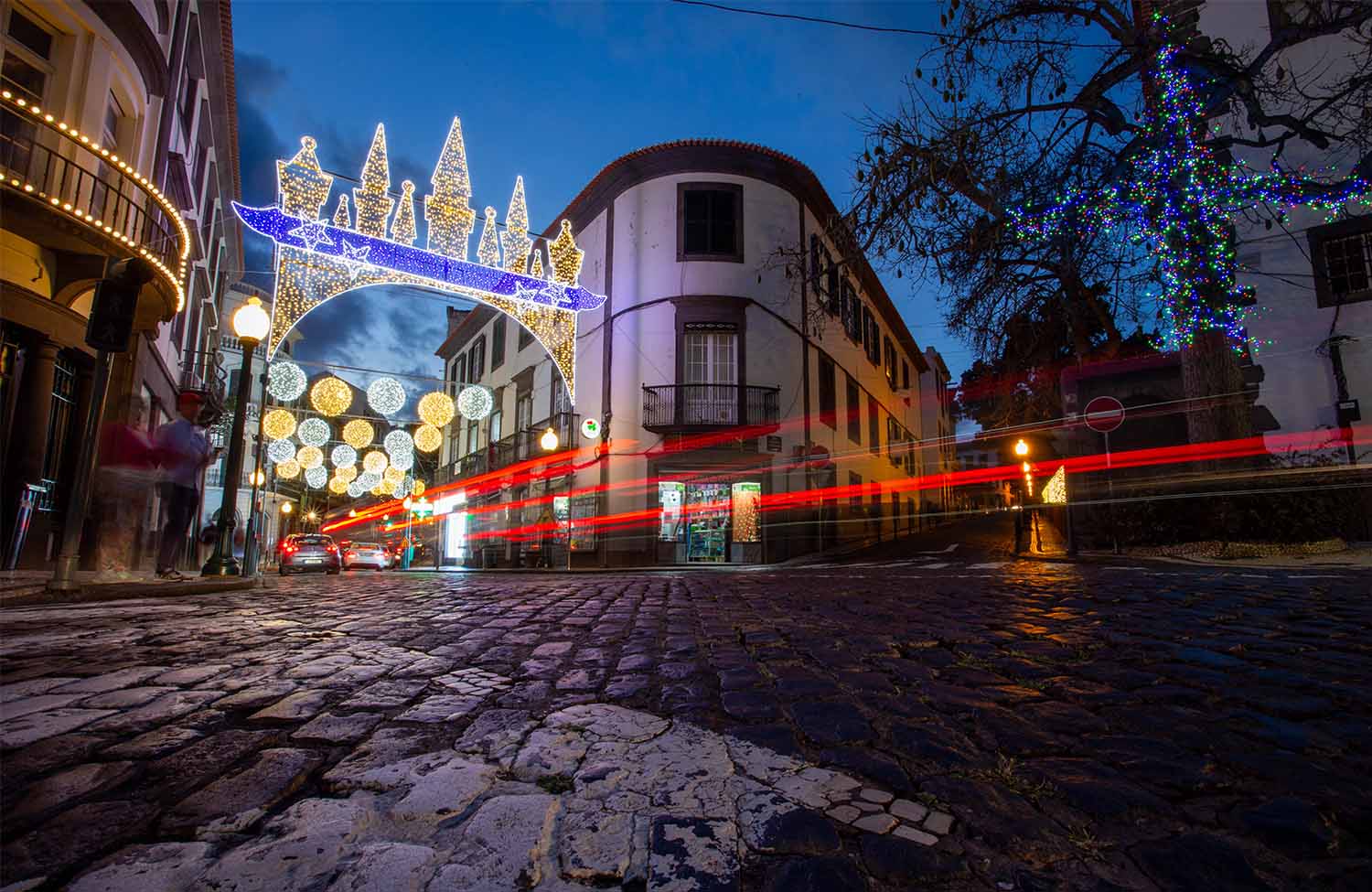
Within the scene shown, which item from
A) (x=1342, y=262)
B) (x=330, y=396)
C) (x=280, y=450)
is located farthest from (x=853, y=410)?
(x=280, y=450)

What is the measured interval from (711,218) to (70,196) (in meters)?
14.2

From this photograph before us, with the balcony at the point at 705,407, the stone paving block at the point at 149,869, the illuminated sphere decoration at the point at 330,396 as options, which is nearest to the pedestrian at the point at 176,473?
the illuminated sphere decoration at the point at 330,396

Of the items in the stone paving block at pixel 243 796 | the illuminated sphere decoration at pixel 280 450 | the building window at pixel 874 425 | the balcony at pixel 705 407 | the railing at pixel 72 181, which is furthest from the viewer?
the building window at pixel 874 425

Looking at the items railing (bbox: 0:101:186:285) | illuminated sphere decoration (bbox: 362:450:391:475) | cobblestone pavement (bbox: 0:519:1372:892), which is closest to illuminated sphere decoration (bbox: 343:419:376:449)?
illuminated sphere decoration (bbox: 362:450:391:475)

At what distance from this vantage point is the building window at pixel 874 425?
26.5 metres

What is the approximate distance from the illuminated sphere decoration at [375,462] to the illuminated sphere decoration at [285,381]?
8433 mm

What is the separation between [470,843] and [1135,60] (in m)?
9.65

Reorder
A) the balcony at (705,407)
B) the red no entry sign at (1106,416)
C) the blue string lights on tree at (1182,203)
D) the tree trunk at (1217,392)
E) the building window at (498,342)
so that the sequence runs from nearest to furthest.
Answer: the blue string lights on tree at (1182,203) < the tree trunk at (1217,392) < the red no entry sign at (1106,416) < the balcony at (705,407) < the building window at (498,342)

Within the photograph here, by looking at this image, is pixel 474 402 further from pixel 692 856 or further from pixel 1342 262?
pixel 1342 262

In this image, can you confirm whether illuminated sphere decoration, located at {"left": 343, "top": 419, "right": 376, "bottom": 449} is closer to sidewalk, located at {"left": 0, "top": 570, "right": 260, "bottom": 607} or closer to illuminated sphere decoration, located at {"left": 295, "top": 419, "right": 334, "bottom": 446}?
illuminated sphere decoration, located at {"left": 295, "top": 419, "right": 334, "bottom": 446}

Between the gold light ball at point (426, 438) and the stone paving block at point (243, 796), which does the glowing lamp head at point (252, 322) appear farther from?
the gold light ball at point (426, 438)

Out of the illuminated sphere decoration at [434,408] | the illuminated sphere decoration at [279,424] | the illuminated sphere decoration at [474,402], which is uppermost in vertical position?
the illuminated sphere decoration at [474,402]

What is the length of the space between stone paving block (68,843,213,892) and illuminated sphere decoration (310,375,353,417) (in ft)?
43.9

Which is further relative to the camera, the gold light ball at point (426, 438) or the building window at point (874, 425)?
the building window at point (874, 425)
